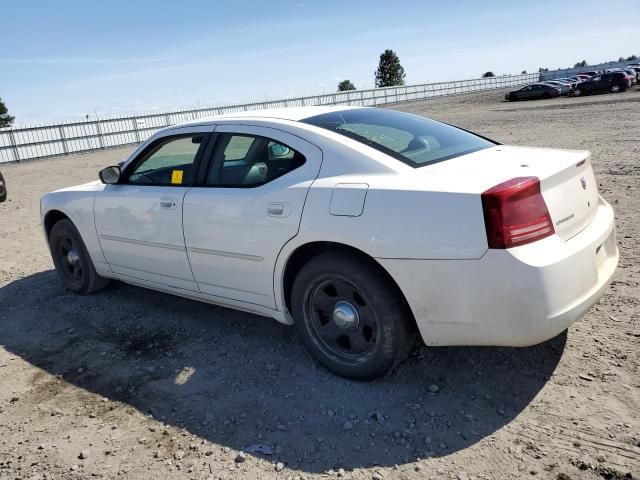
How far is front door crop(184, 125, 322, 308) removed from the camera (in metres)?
3.26

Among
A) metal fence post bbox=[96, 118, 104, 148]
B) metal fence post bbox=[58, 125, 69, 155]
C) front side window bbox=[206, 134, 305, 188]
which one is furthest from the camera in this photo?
metal fence post bbox=[96, 118, 104, 148]

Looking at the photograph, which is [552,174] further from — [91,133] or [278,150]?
[91,133]

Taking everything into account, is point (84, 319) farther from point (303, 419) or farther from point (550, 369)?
point (550, 369)

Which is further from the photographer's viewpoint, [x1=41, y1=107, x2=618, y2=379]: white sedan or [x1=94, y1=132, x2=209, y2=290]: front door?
[x1=94, y1=132, x2=209, y2=290]: front door

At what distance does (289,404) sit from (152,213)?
186 cm

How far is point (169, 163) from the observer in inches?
165

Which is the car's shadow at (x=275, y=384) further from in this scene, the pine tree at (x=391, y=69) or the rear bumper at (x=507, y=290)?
the pine tree at (x=391, y=69)

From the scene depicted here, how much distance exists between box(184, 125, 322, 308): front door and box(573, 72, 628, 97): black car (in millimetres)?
36954

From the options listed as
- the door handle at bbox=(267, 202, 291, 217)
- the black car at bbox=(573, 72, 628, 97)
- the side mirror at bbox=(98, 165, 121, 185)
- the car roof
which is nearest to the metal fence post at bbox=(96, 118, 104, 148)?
the side mirror at bbox=(98, 165, 121, 185)

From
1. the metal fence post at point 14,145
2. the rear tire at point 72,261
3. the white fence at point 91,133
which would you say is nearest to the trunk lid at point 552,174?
Result: the rear tire at point 72,261

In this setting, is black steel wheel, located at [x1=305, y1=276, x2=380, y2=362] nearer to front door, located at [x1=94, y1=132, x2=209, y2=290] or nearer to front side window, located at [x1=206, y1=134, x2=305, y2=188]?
front side window, located at [x1=206, y1=134, x2=305, y2=188]

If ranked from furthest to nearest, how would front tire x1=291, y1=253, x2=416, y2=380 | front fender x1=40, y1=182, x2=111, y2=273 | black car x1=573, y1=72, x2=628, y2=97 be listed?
1. black car x1=573, y1=72, x2=628, y2=97
2. front fender x1=40, y1=182, x2=111, y2=273
3. front tire x1=291, y1=253, x2=416, y2=380

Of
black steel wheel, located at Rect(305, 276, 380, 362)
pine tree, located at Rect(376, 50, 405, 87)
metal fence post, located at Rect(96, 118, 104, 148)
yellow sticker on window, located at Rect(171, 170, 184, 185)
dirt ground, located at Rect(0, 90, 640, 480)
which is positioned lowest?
dirt ground, located at Rect(0, 90, 640, 480)

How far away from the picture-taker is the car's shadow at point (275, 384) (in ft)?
9.00
